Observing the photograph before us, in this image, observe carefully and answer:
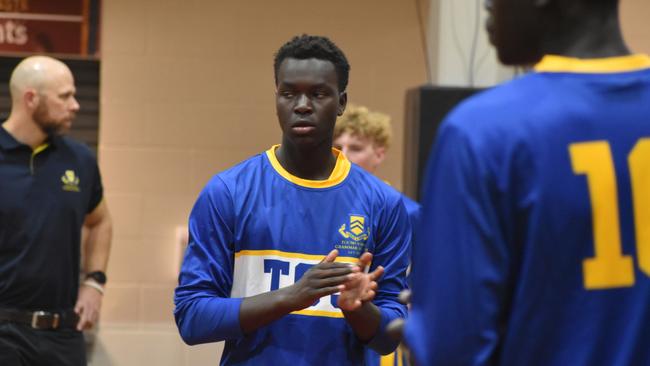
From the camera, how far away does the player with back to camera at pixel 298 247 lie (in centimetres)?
256

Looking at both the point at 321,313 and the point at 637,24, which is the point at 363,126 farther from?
the point at 637,24

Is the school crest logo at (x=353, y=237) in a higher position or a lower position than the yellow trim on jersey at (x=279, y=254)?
higher

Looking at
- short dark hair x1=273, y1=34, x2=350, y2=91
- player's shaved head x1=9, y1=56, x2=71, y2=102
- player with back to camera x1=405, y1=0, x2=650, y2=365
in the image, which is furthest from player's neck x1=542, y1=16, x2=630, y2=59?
player's shaved head x1=9, y1=56, x2=71, y2=102

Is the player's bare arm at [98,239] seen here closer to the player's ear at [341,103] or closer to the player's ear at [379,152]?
the player's ear at [379,152]

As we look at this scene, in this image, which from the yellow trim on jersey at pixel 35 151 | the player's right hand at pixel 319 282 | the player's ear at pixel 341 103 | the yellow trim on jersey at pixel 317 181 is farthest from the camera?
the yellow trim on jersey at pixel 35 151

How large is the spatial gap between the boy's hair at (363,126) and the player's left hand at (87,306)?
48.7 inches

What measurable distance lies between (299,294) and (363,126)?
2240 mm

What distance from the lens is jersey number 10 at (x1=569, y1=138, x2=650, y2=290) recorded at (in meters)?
1.57

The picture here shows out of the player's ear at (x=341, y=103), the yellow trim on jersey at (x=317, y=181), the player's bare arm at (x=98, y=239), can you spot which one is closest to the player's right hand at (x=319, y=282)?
the yellow trim on jersey at (x=317, y=181)

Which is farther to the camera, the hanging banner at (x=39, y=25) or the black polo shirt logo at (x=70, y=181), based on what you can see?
the hanging banner at (x=39, y=25)

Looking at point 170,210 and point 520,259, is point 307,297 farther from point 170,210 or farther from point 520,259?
point 170,210

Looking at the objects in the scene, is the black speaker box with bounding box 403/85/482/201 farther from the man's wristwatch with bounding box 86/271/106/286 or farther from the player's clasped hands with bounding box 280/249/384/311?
the player's clasped hands with bounding box 280/249/384/311

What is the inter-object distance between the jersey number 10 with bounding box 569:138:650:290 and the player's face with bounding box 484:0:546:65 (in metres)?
0.17

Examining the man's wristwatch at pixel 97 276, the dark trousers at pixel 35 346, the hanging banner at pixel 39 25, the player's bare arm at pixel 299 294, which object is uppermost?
the hanging banner at pixel 39 25
